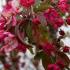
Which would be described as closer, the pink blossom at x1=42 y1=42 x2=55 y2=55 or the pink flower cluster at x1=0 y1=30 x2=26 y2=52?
the pink flower cluster at x1=0 y1=30 x2=26 y2=52

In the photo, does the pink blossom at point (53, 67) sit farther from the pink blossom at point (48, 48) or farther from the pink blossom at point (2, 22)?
the pink blossom at point (2, 22)

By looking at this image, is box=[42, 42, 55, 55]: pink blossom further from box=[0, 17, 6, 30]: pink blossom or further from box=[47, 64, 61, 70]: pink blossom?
box=[0, 17, 6, 30]: pink blossom

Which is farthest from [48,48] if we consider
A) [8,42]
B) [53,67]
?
[8,42]

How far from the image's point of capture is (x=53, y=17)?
1005mm

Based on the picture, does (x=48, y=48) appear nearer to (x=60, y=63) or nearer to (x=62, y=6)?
(x=60, y=63)

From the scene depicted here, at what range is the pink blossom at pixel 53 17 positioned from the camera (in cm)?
99

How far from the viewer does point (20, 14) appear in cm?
100

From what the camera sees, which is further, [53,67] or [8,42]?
[53,67]

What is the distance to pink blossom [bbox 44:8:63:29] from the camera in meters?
0.99

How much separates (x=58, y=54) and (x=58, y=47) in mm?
57

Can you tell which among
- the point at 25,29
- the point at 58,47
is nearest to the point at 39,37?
the point at 25,29

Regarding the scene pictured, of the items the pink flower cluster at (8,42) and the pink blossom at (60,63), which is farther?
the pink blossom at (60,63)

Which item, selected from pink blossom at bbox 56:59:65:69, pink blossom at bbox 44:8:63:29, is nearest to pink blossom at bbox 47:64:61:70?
pink blossom at bbox 56:59:65:69

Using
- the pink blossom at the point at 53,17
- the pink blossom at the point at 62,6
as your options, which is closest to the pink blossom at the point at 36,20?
the pink blossom at the point at 53,17
